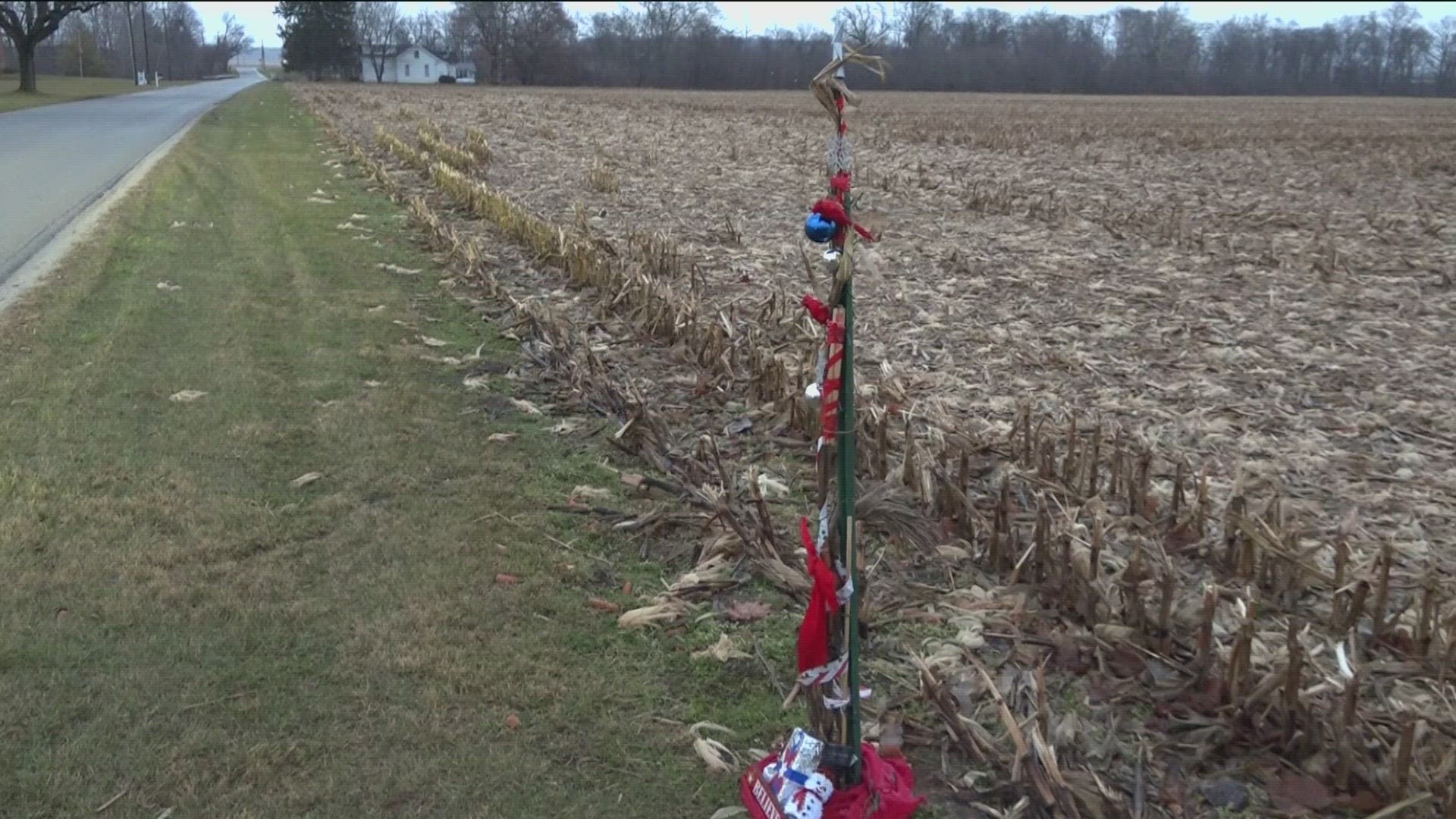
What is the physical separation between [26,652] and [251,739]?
3.27 feet

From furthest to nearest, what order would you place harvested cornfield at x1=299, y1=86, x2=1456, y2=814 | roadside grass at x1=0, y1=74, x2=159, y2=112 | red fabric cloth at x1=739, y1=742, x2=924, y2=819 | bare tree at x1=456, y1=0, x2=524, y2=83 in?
bare tree at x1=456, y1=0, x2=524, y2=83
roadside grass at x1=0, y1=74, x2=159, y2=112
harvested cornfield at x1=299, y1=86, x2=1456, y2=814
red fabric cloth at x1=739, y1=742, x2=924, y2=819

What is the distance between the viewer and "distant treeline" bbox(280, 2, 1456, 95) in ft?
Result: 47.0

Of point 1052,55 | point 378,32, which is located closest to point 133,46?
point 378,32

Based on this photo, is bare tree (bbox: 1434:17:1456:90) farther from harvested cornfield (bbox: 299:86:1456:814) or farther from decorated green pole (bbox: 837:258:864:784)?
decorated green pole (bbox: 837:258:864:784)

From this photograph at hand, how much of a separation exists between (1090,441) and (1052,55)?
3918 centimetres

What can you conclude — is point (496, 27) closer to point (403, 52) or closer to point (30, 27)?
point (403, 52)

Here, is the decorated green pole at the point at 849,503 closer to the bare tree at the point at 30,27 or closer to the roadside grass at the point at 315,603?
the roadside grass at the point at 315,603

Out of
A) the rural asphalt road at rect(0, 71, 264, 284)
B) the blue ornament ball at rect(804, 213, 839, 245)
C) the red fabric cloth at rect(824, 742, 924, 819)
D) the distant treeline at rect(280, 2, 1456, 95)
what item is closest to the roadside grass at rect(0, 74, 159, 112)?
the rural asphalt road at rect(0, 71, 264, 284)

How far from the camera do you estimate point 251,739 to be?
11.5 ft

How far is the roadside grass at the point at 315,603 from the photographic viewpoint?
11.1 ft

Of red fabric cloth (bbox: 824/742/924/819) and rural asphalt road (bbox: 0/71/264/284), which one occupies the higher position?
rural asphalt road (bbox: 0/71/264/284)

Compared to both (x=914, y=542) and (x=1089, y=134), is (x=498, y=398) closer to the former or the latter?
(x=914, y=542)

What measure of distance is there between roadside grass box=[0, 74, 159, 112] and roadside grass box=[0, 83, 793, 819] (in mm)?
36150

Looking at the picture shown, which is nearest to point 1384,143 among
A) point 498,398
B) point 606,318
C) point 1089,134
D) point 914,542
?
point 1089,134
